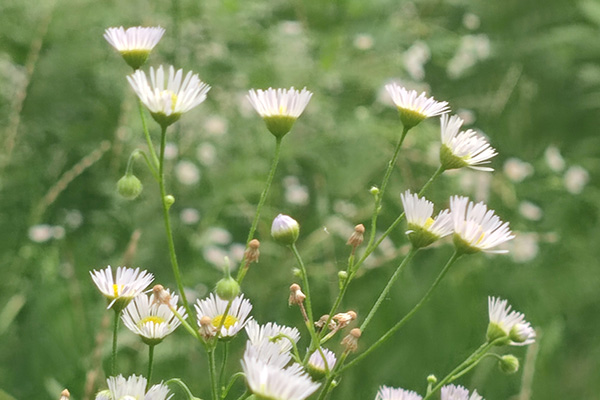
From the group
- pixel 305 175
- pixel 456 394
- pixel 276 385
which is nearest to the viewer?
pixel 276 385

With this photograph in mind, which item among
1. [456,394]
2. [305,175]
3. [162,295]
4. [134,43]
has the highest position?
[134,43]

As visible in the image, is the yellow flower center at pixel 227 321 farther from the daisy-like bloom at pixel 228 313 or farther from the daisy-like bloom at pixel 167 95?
the daisy-like bloom at pixel 167 95

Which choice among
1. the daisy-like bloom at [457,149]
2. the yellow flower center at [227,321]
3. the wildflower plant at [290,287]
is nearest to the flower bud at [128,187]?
the wildflower plant at [290,287]

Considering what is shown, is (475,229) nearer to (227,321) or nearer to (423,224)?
(423,224)

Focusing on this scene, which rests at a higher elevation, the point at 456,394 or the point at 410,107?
the point at 410,107

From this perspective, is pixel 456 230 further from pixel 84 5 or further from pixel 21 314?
pixel 84 5

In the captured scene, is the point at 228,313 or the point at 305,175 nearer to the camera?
the point at 228,313

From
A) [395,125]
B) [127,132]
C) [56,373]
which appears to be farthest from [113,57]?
[56,373]

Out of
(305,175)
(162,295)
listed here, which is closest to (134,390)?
(162,295)
